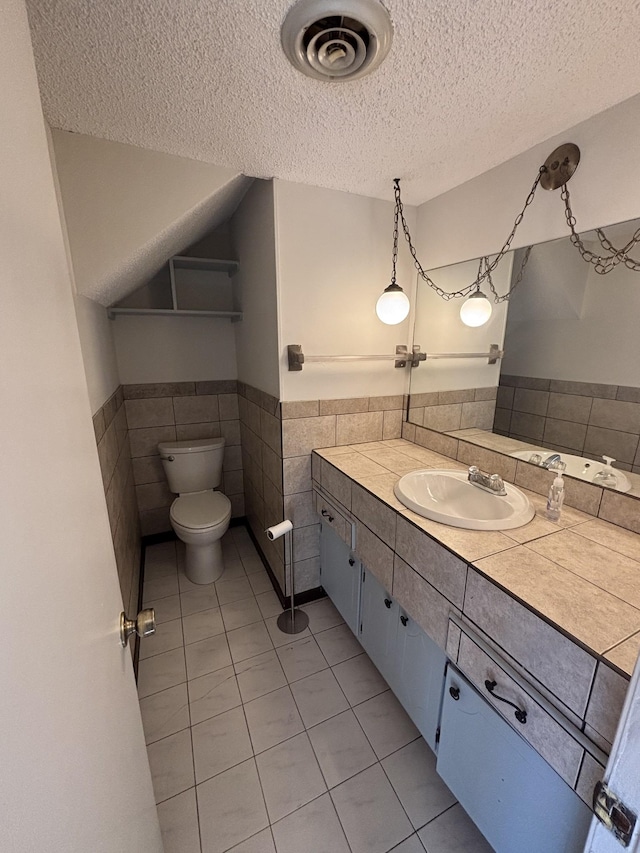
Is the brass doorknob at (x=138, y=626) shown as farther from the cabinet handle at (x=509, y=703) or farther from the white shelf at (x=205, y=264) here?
the white shelf at (x=205, y=264)

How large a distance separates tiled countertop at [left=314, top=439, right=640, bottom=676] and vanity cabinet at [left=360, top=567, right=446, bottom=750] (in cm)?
41

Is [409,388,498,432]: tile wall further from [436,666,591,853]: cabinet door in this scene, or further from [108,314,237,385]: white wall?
[108,314,237,385]: white wall

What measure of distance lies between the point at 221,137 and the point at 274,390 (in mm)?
1017

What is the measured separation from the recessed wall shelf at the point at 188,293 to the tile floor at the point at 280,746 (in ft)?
5.85

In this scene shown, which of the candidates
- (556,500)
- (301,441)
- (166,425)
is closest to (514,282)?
(556,500)

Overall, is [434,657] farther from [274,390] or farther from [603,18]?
[603,18]

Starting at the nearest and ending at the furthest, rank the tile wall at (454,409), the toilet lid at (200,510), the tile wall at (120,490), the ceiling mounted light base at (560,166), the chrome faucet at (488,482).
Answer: the ceiling mounted light base at (560,166), the chrome faucet at (488,482), the tile wall at (120,490), the tile wall at (454,409), the toilet lid at (200,510)

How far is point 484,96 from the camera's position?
1.03 m

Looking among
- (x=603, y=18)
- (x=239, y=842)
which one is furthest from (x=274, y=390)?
(x=239, y=842)

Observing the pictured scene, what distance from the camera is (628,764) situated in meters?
0.41

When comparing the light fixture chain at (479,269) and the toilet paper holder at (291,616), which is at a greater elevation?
the light fixture chain at (479,269)

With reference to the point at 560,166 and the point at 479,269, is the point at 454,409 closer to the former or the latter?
the point at 479,269

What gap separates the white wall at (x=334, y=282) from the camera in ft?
5.26

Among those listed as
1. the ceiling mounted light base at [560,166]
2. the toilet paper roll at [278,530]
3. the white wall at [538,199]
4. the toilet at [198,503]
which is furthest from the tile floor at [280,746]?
the ceiling mounted light base at [560,166]
